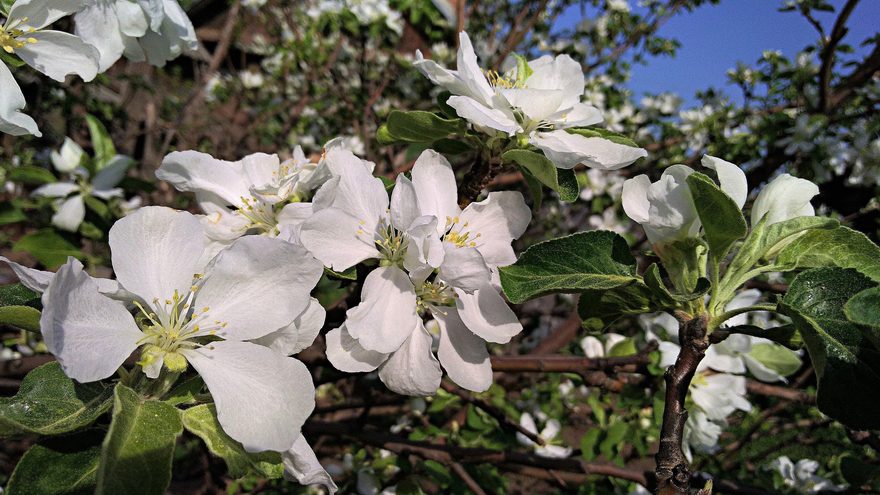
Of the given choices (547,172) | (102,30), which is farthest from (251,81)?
(547,172)

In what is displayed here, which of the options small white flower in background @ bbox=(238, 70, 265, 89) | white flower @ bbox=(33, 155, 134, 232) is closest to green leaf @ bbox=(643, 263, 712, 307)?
white flower @ bbox=(33, 155, 134, 232)

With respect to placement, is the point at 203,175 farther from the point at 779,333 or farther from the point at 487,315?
the point at 779,333

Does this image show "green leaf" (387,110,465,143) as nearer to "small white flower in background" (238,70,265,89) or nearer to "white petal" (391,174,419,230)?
"white petal" (391,174,419,230)

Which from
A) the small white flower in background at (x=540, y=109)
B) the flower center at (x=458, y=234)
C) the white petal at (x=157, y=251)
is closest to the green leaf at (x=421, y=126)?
the small white flower in background at (x=540, y=109)

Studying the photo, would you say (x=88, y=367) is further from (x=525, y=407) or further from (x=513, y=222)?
(x=525, y=407)

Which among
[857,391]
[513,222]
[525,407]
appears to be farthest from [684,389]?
[525,407]

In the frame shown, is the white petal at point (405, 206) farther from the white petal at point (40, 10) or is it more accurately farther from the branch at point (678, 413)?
the white petal at point (40, 10)
